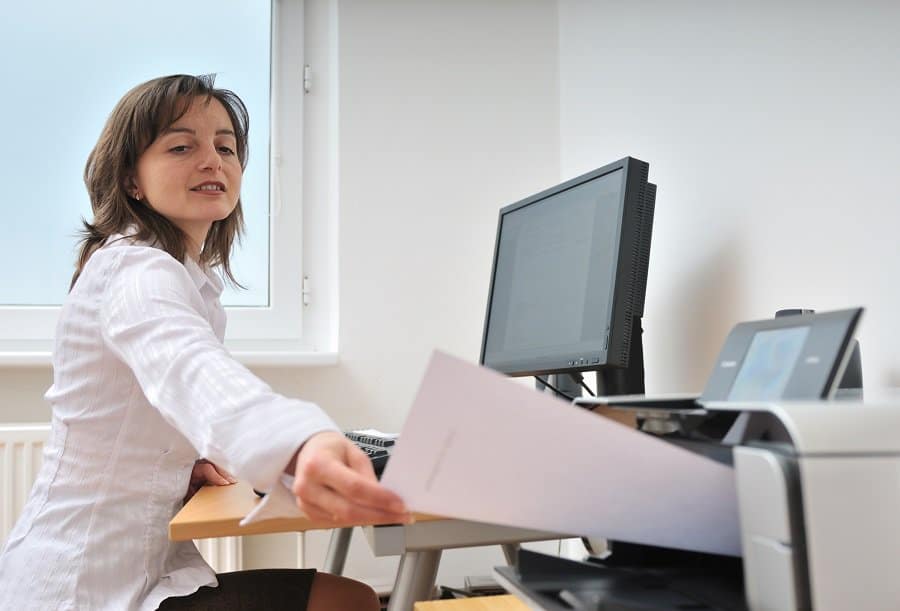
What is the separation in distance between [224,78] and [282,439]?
2.05m

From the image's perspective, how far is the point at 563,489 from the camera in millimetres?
465

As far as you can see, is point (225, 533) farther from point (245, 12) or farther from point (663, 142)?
point (245, 12)

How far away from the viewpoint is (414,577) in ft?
3.28

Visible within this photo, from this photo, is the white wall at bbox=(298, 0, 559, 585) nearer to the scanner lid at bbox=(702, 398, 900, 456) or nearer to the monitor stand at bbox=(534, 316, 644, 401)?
the monitor stand at bbox=(534, 316, 644, 401)

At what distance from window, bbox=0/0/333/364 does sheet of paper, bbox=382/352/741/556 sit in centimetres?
189

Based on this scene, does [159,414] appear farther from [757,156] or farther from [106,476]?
[757,156]

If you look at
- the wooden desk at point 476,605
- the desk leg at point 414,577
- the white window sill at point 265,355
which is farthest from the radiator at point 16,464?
the wooden desk at point 476,605

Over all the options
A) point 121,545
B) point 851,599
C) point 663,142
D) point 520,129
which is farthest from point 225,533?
point 520,129

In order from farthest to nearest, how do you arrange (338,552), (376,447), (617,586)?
(338,552), (376,447), (617,586)

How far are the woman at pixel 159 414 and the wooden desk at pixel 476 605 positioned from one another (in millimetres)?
312

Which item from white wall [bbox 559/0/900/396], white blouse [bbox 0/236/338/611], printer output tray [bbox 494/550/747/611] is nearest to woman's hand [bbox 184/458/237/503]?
white blouse [bbox 0/236/338/611]

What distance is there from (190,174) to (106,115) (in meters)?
1.23

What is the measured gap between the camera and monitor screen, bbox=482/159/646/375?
1.28 m

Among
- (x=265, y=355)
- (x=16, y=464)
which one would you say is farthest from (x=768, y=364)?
(x=16, y=464)
